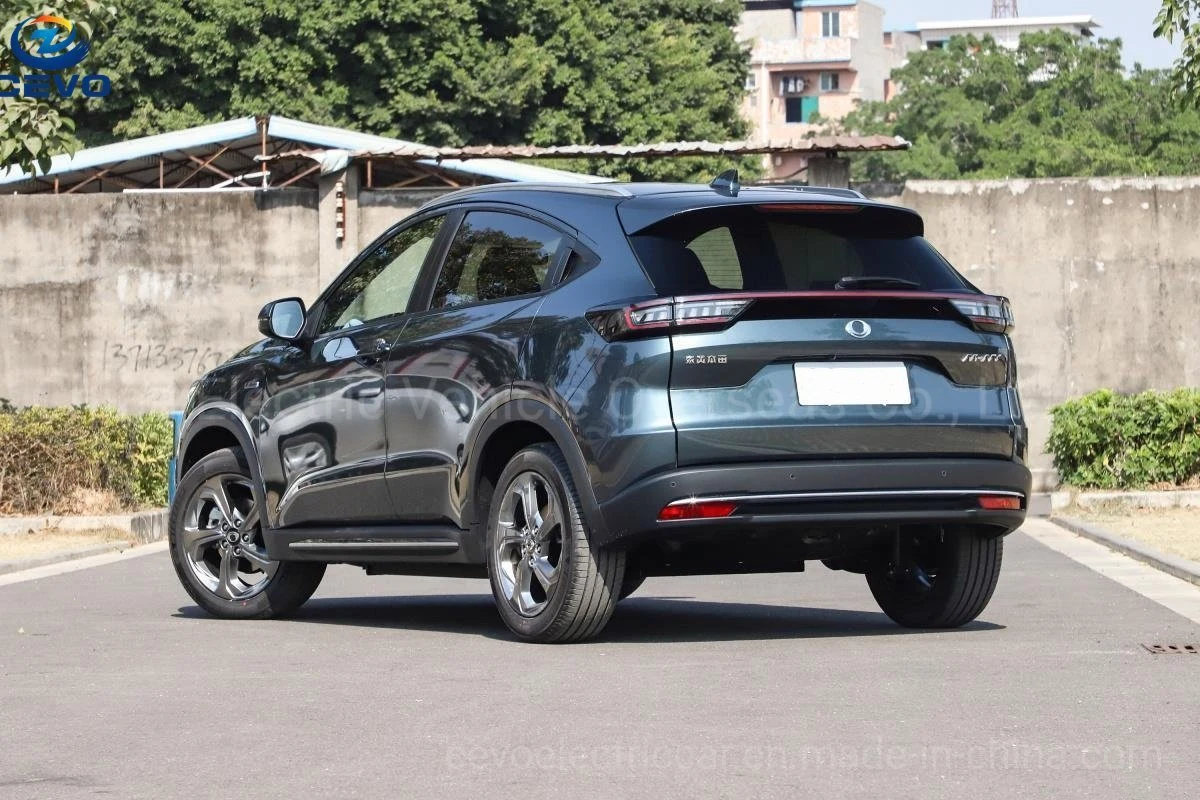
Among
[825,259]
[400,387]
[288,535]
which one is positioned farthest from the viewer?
[288,535]

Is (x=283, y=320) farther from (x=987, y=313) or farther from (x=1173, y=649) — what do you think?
(x=1173, y=649)

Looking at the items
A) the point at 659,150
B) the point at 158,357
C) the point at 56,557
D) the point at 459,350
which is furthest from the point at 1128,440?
the point at 459,350

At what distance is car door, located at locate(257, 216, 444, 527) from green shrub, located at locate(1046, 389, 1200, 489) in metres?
11.5

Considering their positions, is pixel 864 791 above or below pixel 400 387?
below

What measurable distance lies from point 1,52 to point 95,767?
9438 mm

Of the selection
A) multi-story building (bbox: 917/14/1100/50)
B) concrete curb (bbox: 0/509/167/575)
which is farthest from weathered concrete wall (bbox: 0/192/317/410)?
multi-story building (bbox: 917/14/1100/50)

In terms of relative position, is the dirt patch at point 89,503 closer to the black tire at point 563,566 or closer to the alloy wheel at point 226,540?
the alloy wheel at point 226,540

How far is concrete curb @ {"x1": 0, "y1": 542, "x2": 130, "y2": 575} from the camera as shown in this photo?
13515 millimetres

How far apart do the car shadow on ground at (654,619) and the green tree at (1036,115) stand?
59.6m

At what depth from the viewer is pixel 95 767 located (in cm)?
554

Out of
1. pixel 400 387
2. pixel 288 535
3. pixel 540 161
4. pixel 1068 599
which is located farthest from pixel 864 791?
pixel 540 161

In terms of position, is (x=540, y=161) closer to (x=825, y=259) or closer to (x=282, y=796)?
(x=825, y=259)

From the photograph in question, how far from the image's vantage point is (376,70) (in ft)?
139

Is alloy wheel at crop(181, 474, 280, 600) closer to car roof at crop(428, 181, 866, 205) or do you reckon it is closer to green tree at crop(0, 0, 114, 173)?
car roof at crop(428, 181, 866, 205)
